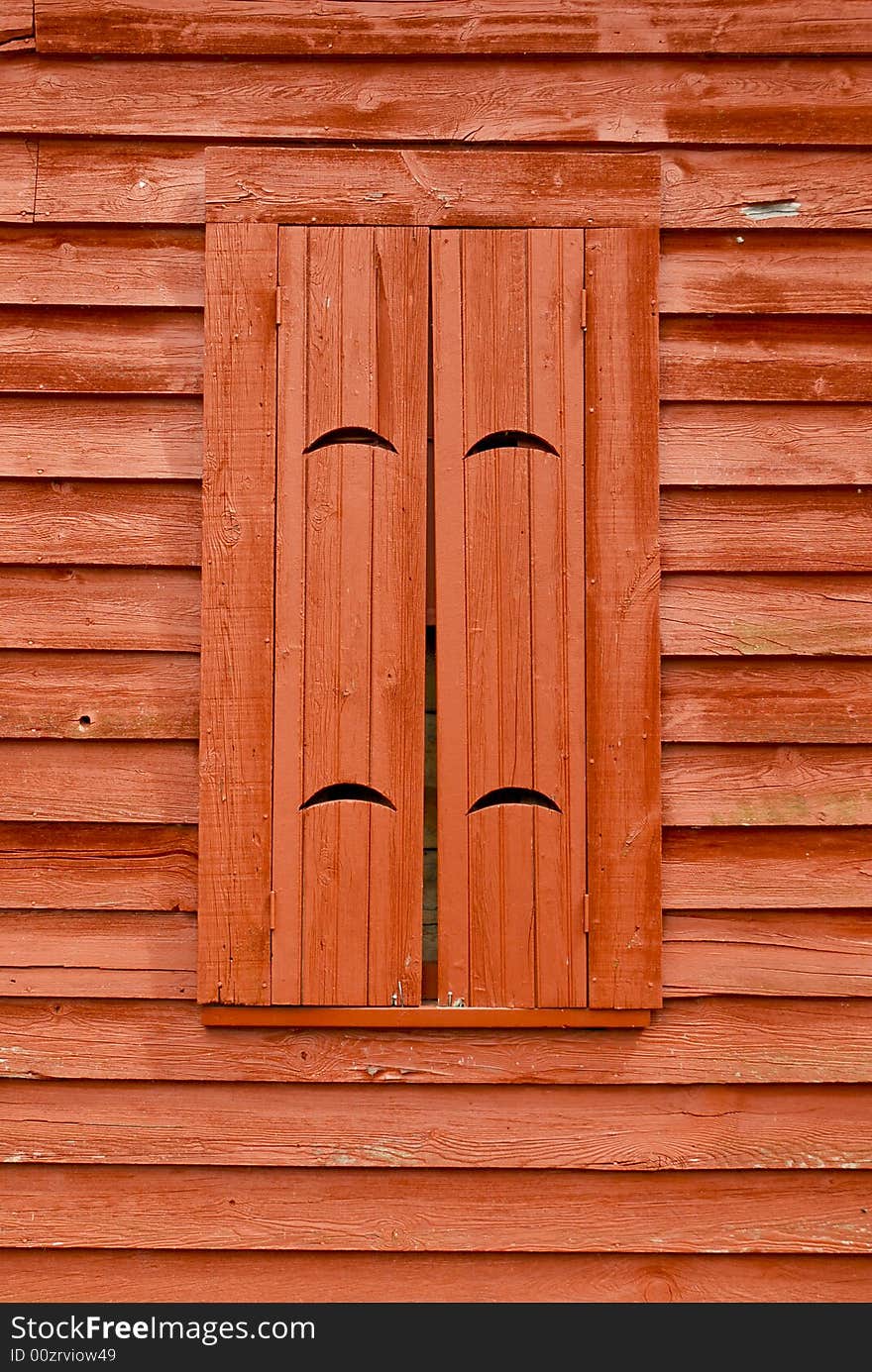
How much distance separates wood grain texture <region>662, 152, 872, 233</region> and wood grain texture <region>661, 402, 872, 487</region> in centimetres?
40

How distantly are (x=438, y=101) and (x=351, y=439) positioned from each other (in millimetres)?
751

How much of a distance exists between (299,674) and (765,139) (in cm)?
152

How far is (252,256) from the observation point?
218cm

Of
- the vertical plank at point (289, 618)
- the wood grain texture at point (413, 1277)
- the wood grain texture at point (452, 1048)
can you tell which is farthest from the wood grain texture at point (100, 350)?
the wood grain texture at point (413, 1277)

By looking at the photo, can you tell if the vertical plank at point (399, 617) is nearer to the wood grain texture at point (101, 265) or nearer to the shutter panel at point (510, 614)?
the shutter panel at point (510, 614)

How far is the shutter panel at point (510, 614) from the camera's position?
6.92 ft

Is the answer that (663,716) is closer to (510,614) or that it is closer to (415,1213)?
(510,614)

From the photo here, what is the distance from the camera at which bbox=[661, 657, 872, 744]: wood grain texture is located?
2205 mm

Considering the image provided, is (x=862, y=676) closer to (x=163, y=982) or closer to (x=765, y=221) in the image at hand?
(x=765, y=221)

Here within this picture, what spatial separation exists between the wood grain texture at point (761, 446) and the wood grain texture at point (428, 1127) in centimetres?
129

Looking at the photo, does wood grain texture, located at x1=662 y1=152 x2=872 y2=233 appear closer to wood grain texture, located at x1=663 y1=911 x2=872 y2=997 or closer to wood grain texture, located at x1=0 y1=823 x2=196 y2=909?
wood grain texture, located at x1=663 y1=911 x2=872 y2=997

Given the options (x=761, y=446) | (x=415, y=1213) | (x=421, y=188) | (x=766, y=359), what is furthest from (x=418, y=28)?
(x=415, y=1213)

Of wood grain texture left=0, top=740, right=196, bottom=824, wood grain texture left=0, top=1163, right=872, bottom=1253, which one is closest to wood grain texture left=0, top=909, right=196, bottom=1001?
wood grain texture left=0, top=740, right=196, bottom=824

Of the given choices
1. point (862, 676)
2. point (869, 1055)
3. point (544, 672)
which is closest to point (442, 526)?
point (544, 672)
